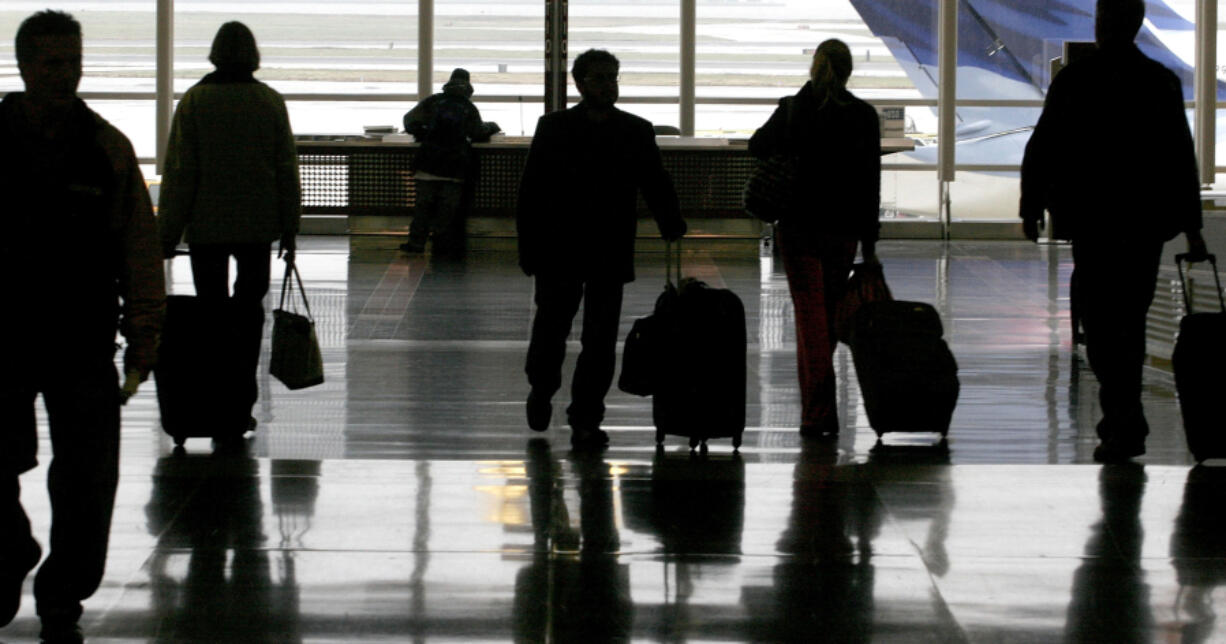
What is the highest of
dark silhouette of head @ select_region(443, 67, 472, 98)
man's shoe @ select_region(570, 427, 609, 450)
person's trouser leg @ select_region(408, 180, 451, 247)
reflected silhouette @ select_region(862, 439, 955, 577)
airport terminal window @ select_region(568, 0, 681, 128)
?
airport terminal window @ select_region(568, 0, 681, 128)

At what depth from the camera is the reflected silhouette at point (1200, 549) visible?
4.14 metres

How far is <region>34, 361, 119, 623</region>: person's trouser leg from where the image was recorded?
3.80 m

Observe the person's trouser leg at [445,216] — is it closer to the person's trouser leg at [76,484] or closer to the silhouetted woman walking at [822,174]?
the silhouetted woman walking at [822,174]

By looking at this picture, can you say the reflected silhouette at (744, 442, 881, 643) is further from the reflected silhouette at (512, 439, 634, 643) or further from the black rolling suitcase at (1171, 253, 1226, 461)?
the black rolling suitcase at (1171, 253, 1226, 461)

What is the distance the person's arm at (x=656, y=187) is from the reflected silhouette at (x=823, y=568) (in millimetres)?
1040

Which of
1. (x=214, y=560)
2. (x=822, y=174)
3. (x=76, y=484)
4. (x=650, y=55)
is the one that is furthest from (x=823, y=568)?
(x=650, y=55)

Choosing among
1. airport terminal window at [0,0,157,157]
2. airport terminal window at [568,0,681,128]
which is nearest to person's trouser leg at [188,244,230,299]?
airport terminal window at [568,0,681,128]

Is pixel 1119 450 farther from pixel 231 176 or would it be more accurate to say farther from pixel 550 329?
pixel 231 176

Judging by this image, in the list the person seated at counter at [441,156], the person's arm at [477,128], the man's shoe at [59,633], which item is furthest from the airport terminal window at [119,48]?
the man's shoe at [59,633]

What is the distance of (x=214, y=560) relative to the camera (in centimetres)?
458

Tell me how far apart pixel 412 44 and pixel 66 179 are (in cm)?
1638

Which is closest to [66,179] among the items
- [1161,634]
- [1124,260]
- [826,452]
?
[1161,634]

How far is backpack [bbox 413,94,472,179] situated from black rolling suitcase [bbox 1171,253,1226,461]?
34.0 feet

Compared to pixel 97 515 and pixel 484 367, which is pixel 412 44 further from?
pixel 97 515
